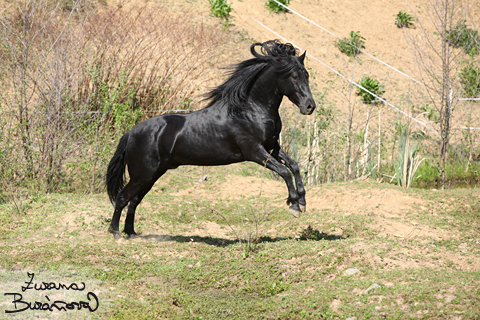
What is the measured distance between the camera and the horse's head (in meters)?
5.39

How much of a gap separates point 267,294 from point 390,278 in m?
1.07

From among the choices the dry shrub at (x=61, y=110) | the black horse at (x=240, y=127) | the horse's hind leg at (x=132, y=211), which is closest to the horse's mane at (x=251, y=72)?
the black horse at (x=240, y=127)

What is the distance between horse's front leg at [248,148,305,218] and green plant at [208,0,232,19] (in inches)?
610

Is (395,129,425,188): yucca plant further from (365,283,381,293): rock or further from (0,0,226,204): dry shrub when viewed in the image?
(365,283,381,293): rock

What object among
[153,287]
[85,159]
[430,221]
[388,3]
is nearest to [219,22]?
A: [388,3]

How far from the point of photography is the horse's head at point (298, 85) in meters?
5.39

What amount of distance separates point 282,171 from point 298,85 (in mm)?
961

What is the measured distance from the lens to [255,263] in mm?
4887

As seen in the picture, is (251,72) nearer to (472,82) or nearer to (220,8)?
(472,82)

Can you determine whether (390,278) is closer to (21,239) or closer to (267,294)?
(267,294)

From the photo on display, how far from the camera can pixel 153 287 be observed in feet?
15.1

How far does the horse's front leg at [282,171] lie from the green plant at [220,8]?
1549 cm

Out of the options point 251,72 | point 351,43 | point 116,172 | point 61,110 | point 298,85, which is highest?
point 351,43

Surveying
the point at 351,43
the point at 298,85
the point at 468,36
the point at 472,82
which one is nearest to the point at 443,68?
the point at 468,36
